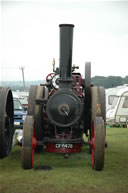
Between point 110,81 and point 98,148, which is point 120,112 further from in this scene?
point 110,81

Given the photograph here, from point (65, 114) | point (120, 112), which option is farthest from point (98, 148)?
point (120, 112)

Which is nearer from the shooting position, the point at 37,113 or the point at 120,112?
the point at 37,113

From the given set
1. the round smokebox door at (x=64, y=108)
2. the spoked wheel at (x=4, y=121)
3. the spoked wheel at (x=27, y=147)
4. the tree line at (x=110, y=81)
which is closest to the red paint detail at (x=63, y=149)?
the round smokebox door at (x=64, y=108)

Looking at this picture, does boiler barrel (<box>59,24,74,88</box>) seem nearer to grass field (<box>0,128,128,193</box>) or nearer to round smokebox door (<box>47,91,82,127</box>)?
round smokebox door (<box>47,91,82,127</box>)

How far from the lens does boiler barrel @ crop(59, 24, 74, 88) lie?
6469 mm

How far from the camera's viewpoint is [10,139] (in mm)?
7469

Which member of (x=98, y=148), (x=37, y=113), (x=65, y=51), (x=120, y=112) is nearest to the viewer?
(x=98, y=148)

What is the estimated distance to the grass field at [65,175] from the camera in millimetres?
4988

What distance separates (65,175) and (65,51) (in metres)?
2.28

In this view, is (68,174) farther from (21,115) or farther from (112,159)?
(21,115)

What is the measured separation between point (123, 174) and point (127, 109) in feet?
31.5

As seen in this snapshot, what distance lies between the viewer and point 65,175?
5.74 meters

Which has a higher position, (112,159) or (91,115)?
(91,115)

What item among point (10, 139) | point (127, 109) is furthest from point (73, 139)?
point (127, 109)
